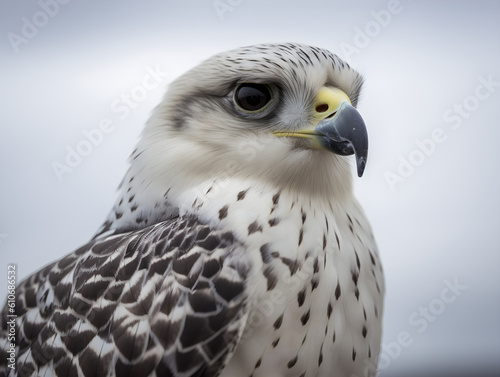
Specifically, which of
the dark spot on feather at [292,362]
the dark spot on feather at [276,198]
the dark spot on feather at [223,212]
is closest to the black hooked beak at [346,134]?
the dark spot on feather at [276,198]

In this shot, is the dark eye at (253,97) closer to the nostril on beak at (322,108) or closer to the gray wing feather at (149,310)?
the nostril on beak at (322,108)

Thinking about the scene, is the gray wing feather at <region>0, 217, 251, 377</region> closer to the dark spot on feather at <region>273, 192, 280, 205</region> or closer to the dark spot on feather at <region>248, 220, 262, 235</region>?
the dark spot on feather at <region>248, 220, 262, 235</region>

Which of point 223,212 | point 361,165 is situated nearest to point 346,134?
point 361,165

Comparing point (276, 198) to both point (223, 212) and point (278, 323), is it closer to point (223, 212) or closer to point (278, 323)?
point (223, 212)

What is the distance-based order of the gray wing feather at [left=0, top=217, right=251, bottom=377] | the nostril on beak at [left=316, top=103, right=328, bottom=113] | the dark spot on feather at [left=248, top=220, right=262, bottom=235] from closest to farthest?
the gray wing feather at [left=0, top=217, right=251, bottom=377], the dark spot on feather at [left=248, top=220, right=262, bottom=235], the nostril on beak at [left=316, top=103, right=328, bottom=113]

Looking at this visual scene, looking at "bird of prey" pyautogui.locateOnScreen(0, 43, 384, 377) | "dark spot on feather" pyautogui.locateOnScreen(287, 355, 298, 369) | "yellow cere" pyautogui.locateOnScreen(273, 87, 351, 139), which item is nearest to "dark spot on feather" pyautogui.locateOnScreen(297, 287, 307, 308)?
"bird of prey" pyautogui.locateOnScreen(0, 43, 384, 377)

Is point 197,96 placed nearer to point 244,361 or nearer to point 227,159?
point 227,159
